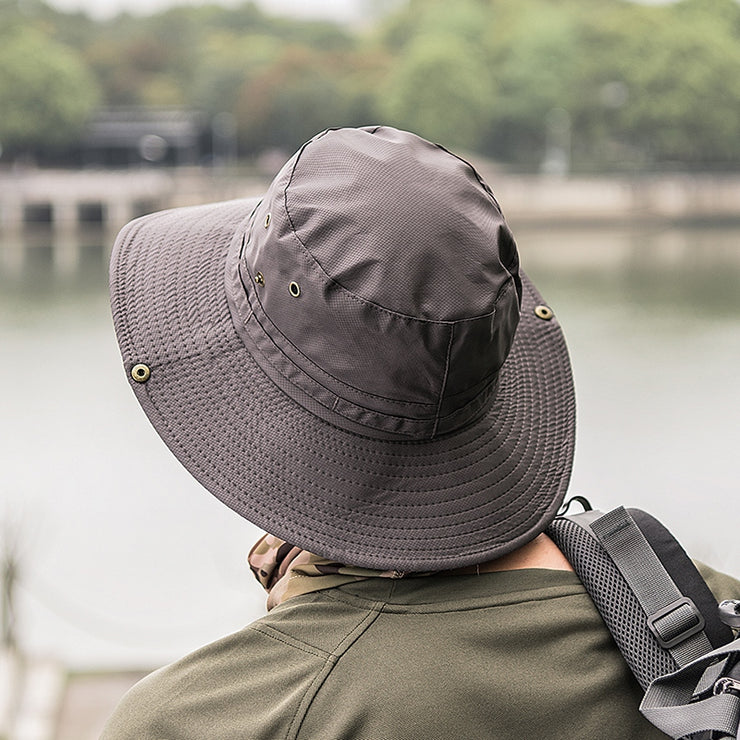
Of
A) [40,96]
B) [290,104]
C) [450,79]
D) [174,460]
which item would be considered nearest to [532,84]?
[450,79]

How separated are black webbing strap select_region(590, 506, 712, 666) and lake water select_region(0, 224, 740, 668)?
299 centimetres

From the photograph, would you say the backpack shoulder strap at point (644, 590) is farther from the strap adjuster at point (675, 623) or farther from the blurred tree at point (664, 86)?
the blurred tree at point (664, 86)

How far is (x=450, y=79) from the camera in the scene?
11914 mm

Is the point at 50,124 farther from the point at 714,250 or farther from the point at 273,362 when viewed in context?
the point at 273,362

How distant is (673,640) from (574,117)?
12.6 metres

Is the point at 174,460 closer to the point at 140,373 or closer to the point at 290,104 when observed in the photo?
the point at 290,104

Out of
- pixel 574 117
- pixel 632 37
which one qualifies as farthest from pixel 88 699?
pixel 632 37

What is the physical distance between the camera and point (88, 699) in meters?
2.21

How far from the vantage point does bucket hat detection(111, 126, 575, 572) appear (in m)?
0.30

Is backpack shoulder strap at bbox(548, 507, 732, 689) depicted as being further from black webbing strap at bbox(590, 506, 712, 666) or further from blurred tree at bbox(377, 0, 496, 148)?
blurred tree at bbox(377, 0, 496, 148)

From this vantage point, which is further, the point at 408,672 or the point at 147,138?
the point at 147,138

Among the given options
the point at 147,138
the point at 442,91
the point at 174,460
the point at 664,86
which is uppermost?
the point at 664,86

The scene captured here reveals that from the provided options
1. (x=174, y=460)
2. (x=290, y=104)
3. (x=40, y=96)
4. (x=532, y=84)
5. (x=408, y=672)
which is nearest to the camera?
(x=408, y=672)

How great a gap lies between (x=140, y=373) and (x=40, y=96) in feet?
43.4
